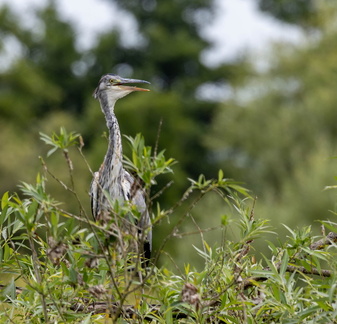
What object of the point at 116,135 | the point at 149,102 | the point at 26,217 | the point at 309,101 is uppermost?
the point at 26,217

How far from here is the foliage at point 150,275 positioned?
3222 millimetres

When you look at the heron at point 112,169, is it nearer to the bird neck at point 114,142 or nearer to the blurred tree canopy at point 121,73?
the bird neck at point 114,142

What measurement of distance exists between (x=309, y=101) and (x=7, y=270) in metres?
26.7

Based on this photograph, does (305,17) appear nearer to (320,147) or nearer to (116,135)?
(320,147)

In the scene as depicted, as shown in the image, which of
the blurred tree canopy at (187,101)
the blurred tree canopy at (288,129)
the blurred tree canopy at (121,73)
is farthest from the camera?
the blurred tree canopy at (121,73)

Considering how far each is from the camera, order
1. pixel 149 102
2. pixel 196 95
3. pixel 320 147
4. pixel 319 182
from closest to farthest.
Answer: pixel 319 182 < pixel 320 147 < pixel 149 102 < pixel 196 95

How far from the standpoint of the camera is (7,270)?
3.92 meters

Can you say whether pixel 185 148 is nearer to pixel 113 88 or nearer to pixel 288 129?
pixel 288 129

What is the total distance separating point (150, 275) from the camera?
3.18 metres

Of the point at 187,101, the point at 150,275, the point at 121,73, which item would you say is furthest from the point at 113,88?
the point at 121,73

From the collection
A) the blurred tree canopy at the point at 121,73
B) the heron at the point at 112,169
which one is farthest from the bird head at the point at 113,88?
the blurred tree canopy at the point at 121,73

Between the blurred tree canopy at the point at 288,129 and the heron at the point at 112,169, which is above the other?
the heron at the point at 112,169

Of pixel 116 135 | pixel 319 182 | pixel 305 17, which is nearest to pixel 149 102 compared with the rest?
pixel 305 17

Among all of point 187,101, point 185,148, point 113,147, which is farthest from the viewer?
point 187,101
